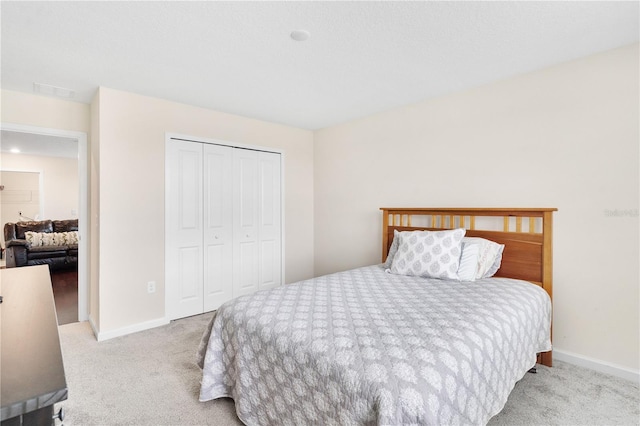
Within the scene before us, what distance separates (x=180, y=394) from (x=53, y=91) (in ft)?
9.28

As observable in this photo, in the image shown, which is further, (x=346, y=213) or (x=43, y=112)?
Result: (x=346, y=213)

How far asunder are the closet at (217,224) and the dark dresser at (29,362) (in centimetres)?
205

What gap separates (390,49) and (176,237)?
2.65 m

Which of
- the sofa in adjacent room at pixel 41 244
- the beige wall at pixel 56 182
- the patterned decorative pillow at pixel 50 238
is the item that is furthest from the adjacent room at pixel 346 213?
the beige wall at pixel 56 182

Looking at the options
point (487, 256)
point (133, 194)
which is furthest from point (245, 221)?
point (487, 256)

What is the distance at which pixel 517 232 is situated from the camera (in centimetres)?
257

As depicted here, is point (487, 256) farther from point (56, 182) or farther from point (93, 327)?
point (56, 182)

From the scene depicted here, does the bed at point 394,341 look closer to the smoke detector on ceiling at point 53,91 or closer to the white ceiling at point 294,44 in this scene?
the white ceiling at point 294,44

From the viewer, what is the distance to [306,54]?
2.25 m

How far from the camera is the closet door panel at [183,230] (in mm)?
3287

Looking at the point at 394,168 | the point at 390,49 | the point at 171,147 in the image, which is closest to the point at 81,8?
the point at 171,147

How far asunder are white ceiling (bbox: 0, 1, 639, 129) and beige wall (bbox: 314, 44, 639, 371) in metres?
0.19

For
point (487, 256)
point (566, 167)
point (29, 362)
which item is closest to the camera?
point (29, 362)

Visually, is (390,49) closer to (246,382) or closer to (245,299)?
(245,299)
